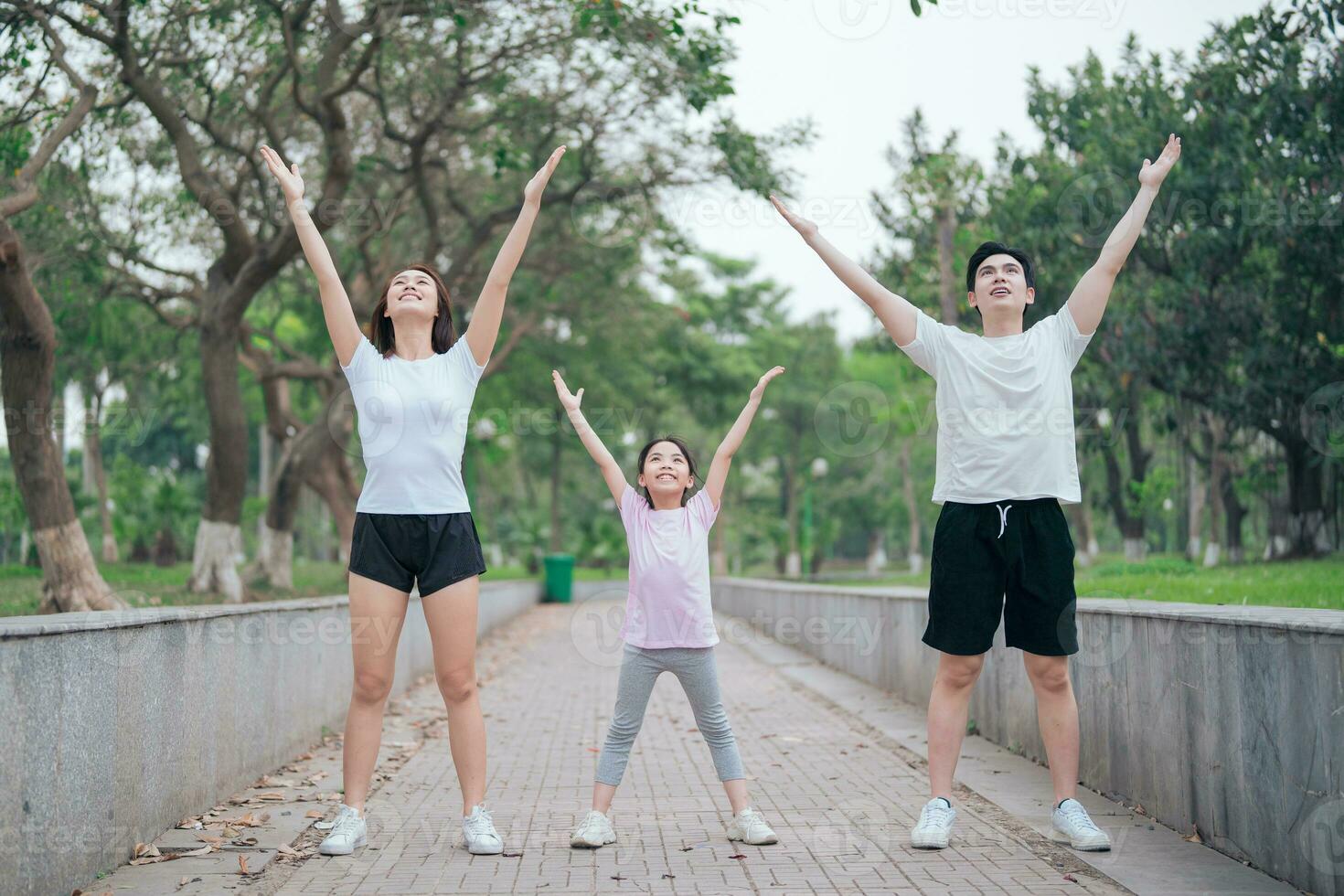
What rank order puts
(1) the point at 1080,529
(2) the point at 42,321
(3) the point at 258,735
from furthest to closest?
(1) the point at 1080,529 < (2) the point at 42,321 < (3) the point at 258,735

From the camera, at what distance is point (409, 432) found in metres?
4.84

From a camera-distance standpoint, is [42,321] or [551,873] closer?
[551,873]

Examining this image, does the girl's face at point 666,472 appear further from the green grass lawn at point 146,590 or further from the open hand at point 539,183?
the green grass lawn at point 146,590

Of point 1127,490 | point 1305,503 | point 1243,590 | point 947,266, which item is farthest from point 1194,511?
point 1243,590

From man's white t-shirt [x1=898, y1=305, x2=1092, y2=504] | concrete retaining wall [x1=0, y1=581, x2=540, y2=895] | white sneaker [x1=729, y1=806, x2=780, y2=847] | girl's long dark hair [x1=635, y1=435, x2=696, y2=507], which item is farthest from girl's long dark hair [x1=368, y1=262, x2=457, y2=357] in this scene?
white sneaker [x1=729, y1=806, x2=780, y2=847]

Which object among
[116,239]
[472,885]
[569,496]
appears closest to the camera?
[472,885]

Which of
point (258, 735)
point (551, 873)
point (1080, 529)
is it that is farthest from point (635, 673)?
point (1080, 529)

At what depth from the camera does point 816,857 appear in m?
4.80

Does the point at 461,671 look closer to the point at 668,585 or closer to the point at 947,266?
the point at 668,585

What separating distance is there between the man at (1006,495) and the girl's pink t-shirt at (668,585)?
2.91 feet

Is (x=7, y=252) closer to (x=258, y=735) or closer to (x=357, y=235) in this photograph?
(x=258, y=735)

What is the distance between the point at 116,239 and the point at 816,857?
16234 mm

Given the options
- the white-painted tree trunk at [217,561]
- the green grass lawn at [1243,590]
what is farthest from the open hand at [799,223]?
the white-painted tree trunk at [217,561]

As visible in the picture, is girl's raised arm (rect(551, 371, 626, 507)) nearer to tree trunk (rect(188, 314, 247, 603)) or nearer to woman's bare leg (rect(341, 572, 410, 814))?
woman's bare leg (rect(341, 572, 410, 814))
